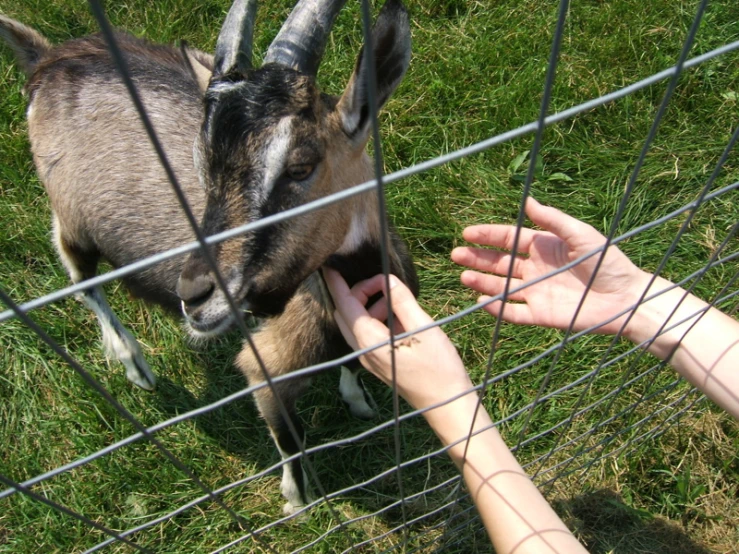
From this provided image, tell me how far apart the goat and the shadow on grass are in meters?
1.15

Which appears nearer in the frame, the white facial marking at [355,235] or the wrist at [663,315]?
the wrist at [663,315]

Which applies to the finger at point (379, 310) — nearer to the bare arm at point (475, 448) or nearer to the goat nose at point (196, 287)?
the bare arm at point (475, 448)

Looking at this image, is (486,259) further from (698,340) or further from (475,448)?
(475,448)

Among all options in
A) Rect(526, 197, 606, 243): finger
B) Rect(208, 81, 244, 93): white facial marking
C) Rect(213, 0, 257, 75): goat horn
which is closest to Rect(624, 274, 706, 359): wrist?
Rect(526, 197, 606, 243): finger

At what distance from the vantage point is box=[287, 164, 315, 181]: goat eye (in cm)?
213

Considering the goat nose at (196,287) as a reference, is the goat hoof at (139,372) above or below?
below

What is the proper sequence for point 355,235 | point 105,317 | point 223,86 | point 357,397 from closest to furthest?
point 223,86, point 355,235, point 357,397, point 105,317

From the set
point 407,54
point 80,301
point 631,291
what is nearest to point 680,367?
point 631,291

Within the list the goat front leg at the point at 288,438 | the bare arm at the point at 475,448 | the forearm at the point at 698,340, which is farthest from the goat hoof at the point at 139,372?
the forearm at the point at 698,340

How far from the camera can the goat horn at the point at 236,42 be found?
94.6 inches

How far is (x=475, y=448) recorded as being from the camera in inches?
71.9

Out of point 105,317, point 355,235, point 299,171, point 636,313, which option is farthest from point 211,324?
point 105,317

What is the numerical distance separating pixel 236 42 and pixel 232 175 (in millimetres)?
628

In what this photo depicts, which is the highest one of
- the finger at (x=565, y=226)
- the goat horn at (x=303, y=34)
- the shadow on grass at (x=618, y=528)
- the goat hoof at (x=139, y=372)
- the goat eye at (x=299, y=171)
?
the goat horn at (x=303, y=34)
